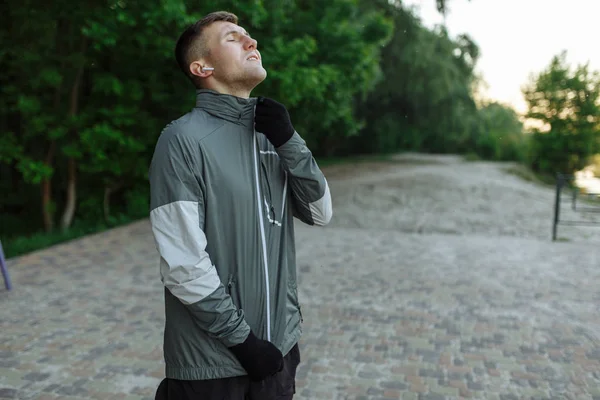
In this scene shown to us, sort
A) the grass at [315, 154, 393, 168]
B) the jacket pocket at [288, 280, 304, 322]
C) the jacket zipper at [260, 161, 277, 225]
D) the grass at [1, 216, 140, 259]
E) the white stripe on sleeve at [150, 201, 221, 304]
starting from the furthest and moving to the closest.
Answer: the grass at [315, 154, 393, 168], the grass at [1, 216, 140, 259], the jacket pocket at [288, 280, 304, 322], the jacket zipper at [260, 161, 277, 225], the white stripe on sleeve at [150, 201, 221, 304]

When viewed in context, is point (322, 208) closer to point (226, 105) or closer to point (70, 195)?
point (226, 105)

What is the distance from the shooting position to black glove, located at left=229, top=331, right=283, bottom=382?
5.98 feet

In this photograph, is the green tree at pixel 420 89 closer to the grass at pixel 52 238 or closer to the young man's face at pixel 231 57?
the grass at pixel 52 238

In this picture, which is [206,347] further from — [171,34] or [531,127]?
[531,127]

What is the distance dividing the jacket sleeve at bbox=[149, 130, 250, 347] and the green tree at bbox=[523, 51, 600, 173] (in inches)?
1115

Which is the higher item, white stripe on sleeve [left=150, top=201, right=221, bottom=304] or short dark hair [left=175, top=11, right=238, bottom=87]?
short dark hair [left=175, top=11, right=238, bottom=87]

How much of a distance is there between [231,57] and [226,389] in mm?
1137

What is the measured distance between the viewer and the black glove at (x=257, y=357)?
182cm

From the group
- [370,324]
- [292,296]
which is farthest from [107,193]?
[292,296]

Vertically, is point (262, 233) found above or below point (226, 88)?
below

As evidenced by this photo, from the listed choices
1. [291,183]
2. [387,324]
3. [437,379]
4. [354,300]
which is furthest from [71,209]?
[291,183]

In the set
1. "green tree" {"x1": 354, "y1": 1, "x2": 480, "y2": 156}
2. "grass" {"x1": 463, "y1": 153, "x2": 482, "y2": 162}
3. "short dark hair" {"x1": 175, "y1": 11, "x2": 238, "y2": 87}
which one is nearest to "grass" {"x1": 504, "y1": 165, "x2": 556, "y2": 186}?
"green tree" {"x1": 354, "y1": 1, "x2": 480, "y2": 156}

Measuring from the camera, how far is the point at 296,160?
1.94 metres

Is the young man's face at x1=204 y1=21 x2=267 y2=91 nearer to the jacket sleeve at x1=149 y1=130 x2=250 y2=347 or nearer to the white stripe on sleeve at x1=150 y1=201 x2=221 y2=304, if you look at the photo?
the jacket sleeve at x1=149 y1=130 x2=250 y2=347
